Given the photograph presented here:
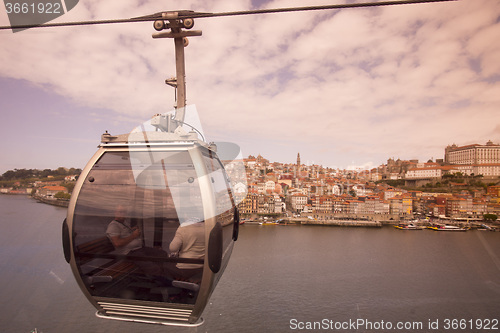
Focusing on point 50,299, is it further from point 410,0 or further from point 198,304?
point 410,0

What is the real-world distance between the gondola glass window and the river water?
33.7 feet

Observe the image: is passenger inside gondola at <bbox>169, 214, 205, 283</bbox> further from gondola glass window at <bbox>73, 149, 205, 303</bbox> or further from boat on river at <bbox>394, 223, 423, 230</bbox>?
boat on river at <bbox>394, 223, 423, 230</bbox>

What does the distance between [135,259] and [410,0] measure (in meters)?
1.57

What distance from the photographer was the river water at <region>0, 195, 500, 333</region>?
1141 cm

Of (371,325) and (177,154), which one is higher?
(177,154)

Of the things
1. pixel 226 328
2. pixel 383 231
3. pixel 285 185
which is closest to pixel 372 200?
pixel 383 231

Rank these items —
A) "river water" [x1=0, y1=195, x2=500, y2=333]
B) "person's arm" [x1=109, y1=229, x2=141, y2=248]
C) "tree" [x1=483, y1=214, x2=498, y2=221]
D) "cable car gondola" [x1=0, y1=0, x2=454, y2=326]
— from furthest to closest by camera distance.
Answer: "tree" [x1=483, y1=214, x2=498, y2=221] < "river water" [x1=0, y1=195, x2=500, y2=333] < "person's arm" [x1=109, y1=229, x2=141, y2=248] < "cable car gondola" [x1=0, y1=0, x2=454, y2=326]

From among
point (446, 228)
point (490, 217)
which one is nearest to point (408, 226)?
point (446, 228)

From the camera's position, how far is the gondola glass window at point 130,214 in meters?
1.32

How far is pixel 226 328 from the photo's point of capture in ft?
34.3

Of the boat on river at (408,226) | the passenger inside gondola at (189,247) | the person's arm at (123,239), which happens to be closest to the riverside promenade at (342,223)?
the boat on river at (408,226)

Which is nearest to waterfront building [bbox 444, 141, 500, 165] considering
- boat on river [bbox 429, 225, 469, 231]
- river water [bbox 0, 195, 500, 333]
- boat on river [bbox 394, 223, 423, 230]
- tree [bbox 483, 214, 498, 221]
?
tree [bbox 483, 214, 498, 221]

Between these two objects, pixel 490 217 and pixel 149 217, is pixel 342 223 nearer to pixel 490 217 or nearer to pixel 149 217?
pixel 490 217

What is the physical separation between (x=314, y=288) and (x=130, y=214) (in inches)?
546
